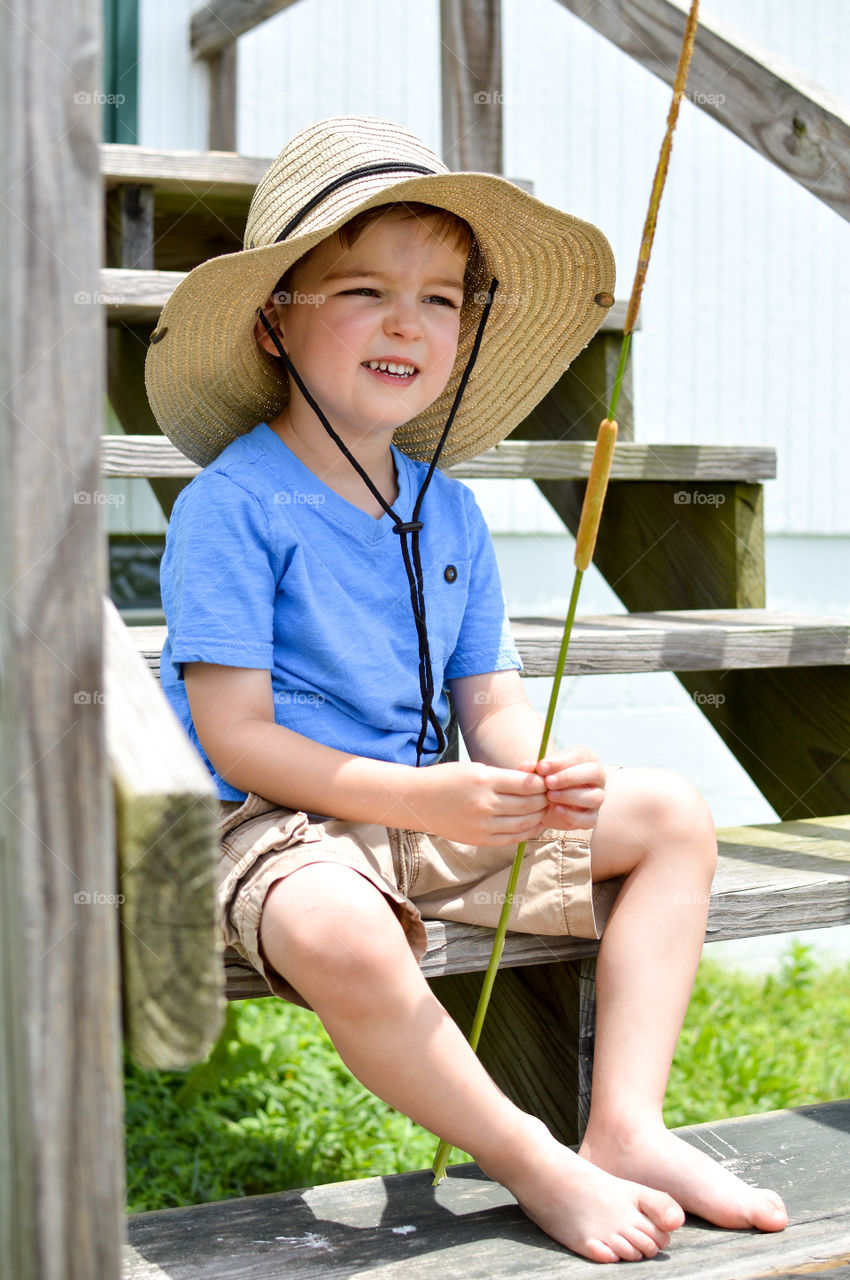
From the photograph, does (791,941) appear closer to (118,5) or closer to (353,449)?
(353,449)

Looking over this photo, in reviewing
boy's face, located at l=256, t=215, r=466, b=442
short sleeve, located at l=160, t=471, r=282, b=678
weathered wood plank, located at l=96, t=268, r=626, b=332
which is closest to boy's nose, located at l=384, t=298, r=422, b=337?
boy's face, located at l=256, t=215, r=466, b=442

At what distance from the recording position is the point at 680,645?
6.73 ft

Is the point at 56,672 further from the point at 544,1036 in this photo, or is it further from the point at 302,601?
the point at 544,1036

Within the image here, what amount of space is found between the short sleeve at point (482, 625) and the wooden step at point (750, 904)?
0.39 m

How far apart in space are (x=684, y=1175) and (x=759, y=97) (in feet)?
5.47

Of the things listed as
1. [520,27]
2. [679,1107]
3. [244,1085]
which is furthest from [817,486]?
[244,1085]

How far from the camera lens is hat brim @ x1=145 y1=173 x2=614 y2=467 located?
5.19 ft

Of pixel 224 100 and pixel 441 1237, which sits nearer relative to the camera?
pixel 441 1237

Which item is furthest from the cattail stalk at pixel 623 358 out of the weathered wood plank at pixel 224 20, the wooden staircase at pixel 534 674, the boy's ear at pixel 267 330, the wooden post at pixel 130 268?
the weathered wood plank at pixel 224 20

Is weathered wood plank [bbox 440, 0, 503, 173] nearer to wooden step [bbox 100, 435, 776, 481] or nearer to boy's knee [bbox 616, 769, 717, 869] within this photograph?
wooden step [bbox 100, 435, 776, 481]

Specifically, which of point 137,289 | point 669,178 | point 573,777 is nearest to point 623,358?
point 573,777

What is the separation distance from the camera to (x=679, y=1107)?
101 inches

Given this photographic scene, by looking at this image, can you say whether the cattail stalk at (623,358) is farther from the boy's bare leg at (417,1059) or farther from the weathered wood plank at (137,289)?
the weathered wood plank at (137,289)

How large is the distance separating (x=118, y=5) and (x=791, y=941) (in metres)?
3.27
